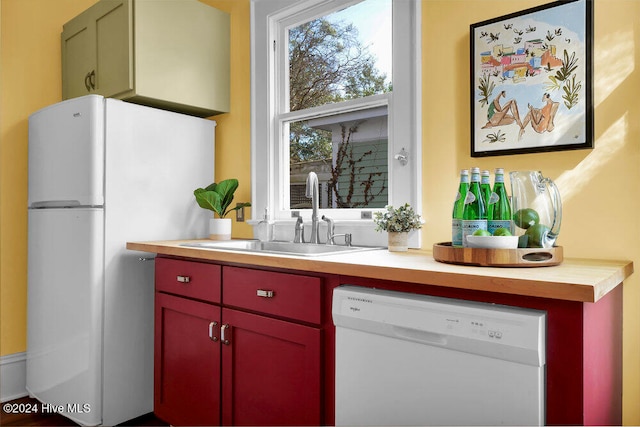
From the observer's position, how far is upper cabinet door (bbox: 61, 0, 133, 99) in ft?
7.49

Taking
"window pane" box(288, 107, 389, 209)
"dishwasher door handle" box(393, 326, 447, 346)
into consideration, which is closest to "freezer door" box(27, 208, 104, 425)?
"window pane" box(288, 107, 389, 209)

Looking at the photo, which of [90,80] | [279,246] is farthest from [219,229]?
[90,80]

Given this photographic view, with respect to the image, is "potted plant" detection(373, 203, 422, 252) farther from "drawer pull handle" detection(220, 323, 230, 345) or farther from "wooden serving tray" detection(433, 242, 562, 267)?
"drawer pull handle" detection(220, 323, 230, 345)

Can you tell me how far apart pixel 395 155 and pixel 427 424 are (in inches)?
45.0

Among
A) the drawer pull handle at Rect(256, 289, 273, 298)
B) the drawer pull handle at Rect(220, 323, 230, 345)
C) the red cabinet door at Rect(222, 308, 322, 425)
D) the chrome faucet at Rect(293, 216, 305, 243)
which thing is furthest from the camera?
the chrome faucet at Rect(293, 216, 305, 243)

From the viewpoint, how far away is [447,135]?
1.82 metres

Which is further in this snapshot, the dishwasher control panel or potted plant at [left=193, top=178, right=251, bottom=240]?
potted plant at [left=193, top=178, right=251, bottom=240]

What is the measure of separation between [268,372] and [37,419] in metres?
1.54

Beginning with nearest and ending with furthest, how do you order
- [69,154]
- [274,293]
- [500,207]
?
[500,207] < [274,293] < [69,154]

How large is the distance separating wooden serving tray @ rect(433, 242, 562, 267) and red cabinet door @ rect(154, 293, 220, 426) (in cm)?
104

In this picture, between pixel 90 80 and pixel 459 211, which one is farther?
pixel 90 80

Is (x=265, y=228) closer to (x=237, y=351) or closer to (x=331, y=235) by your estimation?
(x=331, y=235)

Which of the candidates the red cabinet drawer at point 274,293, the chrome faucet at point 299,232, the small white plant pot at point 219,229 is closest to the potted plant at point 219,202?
the small white plant pot at point 219,229

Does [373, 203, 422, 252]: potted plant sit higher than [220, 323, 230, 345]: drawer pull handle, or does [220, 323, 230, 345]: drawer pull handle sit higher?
[373, 203, 422, 252]: potted plant
